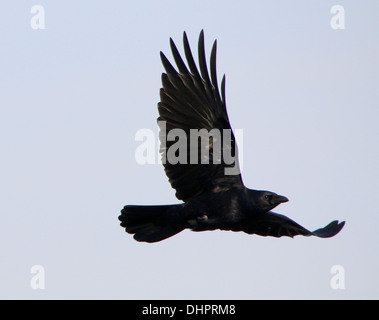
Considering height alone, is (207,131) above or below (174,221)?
above

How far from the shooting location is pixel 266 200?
715 inches

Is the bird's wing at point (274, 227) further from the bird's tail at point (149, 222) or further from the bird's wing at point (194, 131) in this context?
the bird's tail at point (149, 222)

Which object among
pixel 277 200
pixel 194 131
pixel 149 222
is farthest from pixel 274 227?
pixel 194 131

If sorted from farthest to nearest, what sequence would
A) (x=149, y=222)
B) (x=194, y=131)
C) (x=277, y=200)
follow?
(x=149, y=222) → (x=277, y=200) → (x=194, y=131)

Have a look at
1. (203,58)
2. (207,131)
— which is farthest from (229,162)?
(203,58)

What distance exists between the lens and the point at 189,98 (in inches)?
A: 712

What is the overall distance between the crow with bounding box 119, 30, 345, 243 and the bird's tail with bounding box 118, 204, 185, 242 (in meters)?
0.02

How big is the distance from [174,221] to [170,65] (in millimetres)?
2642

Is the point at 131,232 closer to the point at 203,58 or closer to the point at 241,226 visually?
the point at 241,226

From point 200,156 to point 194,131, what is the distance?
1.44 ft

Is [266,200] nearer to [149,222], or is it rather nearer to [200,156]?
[200,156]

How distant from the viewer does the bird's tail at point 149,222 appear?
60.1 ft

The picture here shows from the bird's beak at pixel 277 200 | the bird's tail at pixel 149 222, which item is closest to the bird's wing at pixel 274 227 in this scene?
the bird's beak at pixel 277 200

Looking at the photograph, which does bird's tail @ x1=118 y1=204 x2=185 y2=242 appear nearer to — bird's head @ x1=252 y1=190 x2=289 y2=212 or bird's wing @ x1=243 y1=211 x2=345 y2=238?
bird's head @ x1=252 y1=190 x2=289 y2=212
